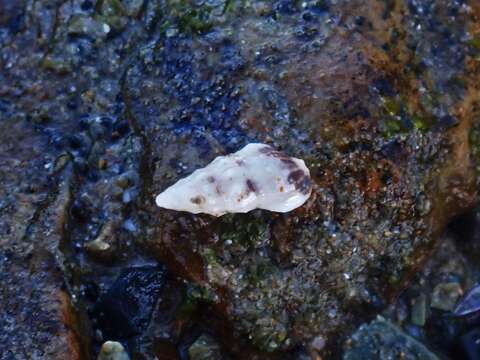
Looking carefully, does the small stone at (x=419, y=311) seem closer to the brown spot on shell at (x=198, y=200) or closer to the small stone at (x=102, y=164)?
the brown spot on shell at (x=198, y=200)

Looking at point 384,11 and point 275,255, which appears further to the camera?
point 384,11

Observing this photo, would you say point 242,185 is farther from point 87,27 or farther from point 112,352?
point 87,27

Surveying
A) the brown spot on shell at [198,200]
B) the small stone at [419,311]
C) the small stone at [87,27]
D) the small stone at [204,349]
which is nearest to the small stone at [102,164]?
the brown spot on shell at [198,200]

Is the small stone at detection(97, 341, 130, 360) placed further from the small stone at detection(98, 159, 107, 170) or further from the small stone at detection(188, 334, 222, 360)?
the small stone at detection(98, 159, 107, 170)

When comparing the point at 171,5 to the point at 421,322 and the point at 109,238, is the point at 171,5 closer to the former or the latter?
the point at 109,238

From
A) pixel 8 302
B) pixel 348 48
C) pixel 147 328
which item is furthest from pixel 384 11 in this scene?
pixel 8 302

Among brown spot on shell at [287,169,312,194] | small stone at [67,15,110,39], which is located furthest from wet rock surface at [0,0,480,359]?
brown spot on shell at [287,169,312,194]
